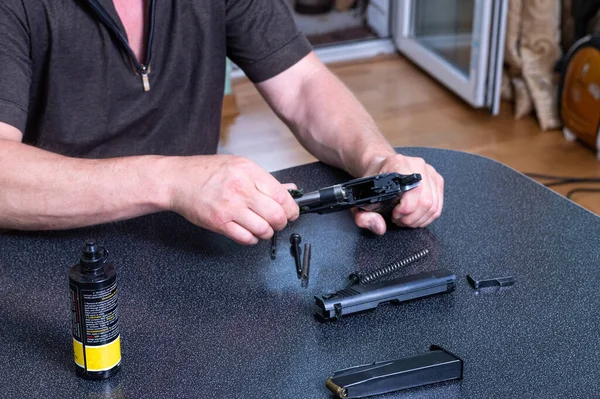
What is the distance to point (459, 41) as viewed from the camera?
3945 millimetres

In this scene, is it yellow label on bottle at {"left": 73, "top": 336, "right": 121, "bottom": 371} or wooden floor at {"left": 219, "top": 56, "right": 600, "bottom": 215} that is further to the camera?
wooden floor at {"left": 219, "top": 56, "right": 600, "bottom": 215}

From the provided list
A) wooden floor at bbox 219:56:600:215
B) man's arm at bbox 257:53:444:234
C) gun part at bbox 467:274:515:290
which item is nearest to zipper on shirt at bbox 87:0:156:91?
man's arm at bbox 257:53:444:234

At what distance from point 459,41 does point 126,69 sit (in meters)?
2.71

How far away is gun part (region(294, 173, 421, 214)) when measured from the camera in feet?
3.97

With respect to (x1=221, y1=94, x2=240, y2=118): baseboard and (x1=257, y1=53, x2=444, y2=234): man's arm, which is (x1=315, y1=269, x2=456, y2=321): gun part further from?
(x1=221, y1=94, x2=240, y2=118): baseboard

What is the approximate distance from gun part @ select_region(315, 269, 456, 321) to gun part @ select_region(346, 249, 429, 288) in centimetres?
4

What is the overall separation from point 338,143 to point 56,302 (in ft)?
2.05

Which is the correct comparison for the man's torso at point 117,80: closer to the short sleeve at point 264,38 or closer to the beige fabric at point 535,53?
the short sleeve at point 264,38

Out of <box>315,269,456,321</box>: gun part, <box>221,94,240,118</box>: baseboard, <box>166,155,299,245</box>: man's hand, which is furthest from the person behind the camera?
<box>221,94,240,118</box>: baseboard

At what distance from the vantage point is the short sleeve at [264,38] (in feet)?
5.34

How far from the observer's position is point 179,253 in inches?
48.4

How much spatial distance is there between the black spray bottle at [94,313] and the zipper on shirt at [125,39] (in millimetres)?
624

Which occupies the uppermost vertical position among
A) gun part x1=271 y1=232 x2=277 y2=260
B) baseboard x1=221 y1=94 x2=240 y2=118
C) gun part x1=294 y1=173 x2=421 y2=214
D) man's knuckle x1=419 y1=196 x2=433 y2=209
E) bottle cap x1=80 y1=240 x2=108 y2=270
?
bottle cap x1=80 y1=240 x2=108 y2=270

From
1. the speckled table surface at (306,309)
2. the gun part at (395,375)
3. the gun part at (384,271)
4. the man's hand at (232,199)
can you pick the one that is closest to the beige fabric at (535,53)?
the speckled table surface at (306,309)
